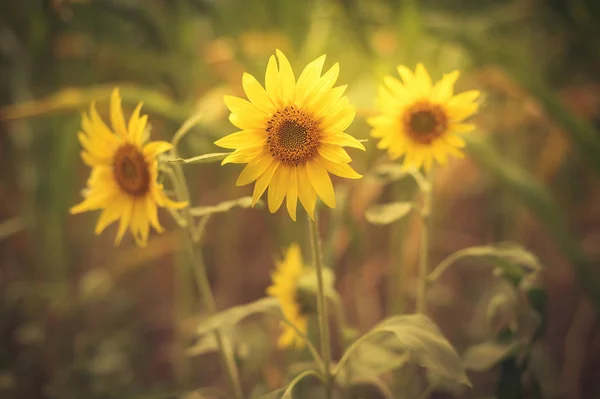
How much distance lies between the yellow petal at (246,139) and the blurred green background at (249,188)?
0.25 meters

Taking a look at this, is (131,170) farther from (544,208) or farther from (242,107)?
(544,208)

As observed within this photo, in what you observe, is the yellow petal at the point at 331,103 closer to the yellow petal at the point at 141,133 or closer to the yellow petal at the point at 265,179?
the yellow petal at the point at 265,179

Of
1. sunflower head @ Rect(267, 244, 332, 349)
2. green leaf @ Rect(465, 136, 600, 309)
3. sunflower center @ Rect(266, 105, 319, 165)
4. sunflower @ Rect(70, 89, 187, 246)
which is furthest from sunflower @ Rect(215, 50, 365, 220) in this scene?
green leaf @ Rect(465, 136, 600, 309)

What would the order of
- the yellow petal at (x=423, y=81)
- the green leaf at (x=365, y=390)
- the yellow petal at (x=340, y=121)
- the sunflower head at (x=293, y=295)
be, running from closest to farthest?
the yellow petal at (x=340, y=121), the yellow petal at (x=423, y=81), the sunflower head at (x=293, y=295), the green leaf at (x=365, y=390)

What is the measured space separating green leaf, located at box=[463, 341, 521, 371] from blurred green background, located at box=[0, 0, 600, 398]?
11 cm

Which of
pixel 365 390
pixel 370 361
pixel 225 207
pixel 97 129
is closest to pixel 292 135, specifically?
pixel 225 207

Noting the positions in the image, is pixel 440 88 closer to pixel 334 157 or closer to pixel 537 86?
pixel 334 157

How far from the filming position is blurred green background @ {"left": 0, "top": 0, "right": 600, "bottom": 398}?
30.3 inches

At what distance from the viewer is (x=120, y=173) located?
49cm

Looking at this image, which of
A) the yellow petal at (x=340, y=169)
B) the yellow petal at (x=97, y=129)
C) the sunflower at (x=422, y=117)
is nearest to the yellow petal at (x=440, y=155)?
the sunflower at (x=422, y=117)

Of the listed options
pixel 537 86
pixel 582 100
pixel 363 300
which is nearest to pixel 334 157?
pixel 537 86

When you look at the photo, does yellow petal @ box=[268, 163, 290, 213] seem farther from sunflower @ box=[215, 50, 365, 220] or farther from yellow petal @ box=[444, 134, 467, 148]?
yellow petal @ box=[444, 134, 467, 148]

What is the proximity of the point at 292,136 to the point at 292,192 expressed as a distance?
0.05 m

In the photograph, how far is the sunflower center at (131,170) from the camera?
469 millimetres
